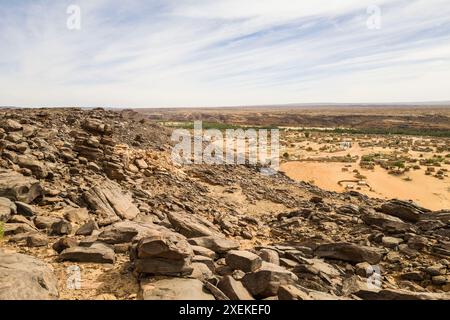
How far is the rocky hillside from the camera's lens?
7.08m

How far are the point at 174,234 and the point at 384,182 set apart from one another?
86.9 feet

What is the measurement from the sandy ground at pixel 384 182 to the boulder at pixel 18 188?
73.9ft

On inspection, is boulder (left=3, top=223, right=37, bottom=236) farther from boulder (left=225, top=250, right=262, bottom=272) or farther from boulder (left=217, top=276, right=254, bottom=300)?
boulder (left=217, top=276, right=254, bottom=300)

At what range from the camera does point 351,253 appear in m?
10.9

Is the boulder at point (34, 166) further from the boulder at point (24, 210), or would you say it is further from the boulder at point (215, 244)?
the boulder at point (215, 244)

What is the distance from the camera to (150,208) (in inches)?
589

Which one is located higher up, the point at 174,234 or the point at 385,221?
the point at 174,234

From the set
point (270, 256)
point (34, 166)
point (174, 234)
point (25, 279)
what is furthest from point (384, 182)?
point (25, 279)

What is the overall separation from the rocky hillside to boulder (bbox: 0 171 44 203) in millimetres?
41

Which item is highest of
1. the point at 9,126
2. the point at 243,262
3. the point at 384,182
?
the point at 9,126

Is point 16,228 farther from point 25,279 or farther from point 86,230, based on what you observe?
point 25,279

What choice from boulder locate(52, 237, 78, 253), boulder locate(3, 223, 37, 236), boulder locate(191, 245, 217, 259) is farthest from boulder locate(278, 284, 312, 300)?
boulder locate(3, 223, 37, 236)

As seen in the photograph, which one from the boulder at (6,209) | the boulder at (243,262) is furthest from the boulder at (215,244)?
the boulder at (6,209)

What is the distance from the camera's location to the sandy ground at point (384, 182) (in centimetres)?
2674
